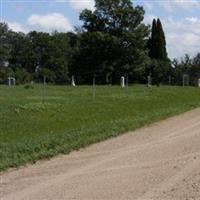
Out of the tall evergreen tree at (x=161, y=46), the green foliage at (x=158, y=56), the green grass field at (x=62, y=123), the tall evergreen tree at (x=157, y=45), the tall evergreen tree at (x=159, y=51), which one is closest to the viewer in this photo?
the green grass field at (x=62, y=123)

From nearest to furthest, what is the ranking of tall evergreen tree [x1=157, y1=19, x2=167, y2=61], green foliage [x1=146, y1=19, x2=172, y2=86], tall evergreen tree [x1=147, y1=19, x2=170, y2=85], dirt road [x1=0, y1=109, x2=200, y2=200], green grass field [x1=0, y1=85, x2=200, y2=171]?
dirt road [x1=0, y1=109, x2=200, y2=200], green grass field [x1=0, y1=85, x2=200, y2=171], green foliage [x1=146, y1=19, x2=172, y2=86], tall evergreen tree [x1=147, y1=19, x2=170, y2=85], tall evergreen tree [x1=157, y1=19, x2=167, y2=61]

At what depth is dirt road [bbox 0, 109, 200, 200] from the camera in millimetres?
9305

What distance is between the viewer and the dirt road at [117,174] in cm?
930

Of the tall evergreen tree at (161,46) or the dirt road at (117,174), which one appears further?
the tall evergreen tree at (161,46)

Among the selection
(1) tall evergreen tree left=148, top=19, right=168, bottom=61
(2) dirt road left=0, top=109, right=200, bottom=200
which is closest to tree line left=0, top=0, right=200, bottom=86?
(1) tall evergreen tree left=148, top=19, right=168, bottom=61

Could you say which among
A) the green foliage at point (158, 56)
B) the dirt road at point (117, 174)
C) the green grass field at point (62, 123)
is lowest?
the dirt road at point (117, 174)

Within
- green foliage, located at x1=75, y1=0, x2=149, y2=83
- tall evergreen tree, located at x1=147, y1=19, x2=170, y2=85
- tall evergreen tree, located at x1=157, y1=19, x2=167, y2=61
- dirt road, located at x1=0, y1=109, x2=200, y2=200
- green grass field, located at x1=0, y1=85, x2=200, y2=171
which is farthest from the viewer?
tall evergreen tree, located at x1=157, y1=19, x2=167, y2=61

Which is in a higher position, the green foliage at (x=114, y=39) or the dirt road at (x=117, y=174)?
the green foliage at (x=114, y=39)

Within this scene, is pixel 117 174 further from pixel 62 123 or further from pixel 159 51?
pixel 159 51

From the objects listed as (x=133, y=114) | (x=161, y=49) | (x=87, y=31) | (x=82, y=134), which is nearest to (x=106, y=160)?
(x=82, y=134)

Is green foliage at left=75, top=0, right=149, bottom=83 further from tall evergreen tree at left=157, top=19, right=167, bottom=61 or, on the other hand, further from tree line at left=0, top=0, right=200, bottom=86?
tall evergreen tree at left=157, top=19, right=167, bottom=61

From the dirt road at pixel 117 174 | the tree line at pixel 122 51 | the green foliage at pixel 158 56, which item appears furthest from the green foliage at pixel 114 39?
the dirt road at pixel 117 174

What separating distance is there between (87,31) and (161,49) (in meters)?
15.6

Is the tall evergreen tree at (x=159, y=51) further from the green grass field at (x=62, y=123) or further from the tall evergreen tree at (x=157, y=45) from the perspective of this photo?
the green grass field at (x=62, y=123)
